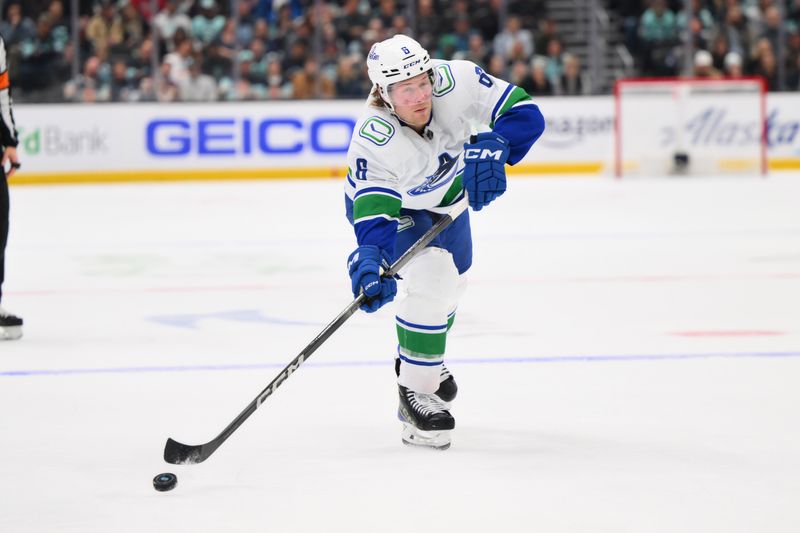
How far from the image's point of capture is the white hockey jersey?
3059 millimetres

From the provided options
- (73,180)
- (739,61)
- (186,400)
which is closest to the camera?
(186,400)

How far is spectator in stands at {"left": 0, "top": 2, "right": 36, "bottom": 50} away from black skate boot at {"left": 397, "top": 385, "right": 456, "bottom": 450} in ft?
32.6

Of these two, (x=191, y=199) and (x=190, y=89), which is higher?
(x=190, y=89)

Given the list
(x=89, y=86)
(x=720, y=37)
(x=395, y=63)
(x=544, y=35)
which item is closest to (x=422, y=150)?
(x=395, y=63)

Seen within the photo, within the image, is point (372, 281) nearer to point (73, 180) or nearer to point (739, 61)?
point (73, 180)

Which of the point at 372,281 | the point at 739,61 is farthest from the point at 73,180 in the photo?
the point at 372,281

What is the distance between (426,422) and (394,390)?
0.72 meters

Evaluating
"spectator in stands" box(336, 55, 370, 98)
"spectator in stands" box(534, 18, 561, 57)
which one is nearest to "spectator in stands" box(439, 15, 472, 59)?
"spectator in stands" box(534, 18, 561, 57)

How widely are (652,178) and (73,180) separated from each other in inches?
221

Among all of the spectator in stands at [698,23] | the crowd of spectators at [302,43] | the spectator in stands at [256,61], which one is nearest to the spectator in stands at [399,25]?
the crowd of spectators at [302,43]

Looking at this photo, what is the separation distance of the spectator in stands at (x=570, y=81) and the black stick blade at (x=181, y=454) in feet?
32.7

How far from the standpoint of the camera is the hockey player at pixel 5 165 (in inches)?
183

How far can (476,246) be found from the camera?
736 cm

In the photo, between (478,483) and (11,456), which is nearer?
(478,483)
